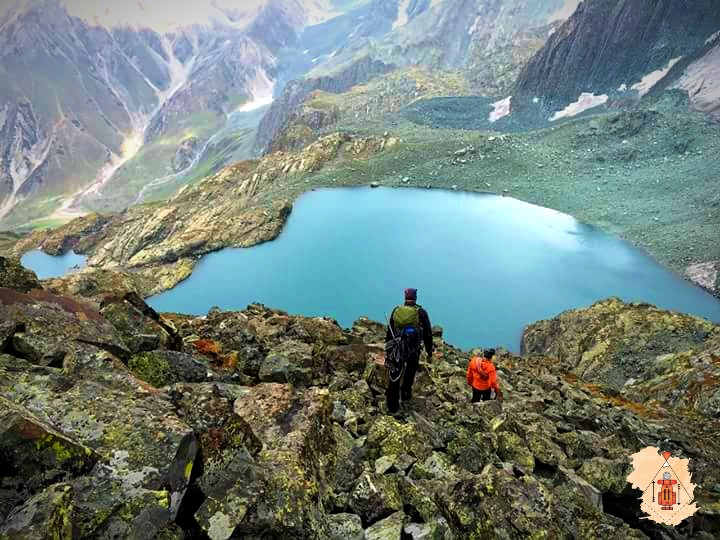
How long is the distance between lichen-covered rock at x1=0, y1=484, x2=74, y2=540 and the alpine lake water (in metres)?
28.5

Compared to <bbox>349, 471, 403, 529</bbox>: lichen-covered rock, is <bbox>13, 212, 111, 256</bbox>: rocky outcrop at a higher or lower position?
higher

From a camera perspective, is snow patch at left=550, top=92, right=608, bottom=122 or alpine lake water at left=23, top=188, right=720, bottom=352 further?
snow patch at left=550, top=92, right=608, bottom=122

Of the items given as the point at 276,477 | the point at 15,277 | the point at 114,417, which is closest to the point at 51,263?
the point at 15,277

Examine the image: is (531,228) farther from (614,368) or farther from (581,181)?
(614,368)

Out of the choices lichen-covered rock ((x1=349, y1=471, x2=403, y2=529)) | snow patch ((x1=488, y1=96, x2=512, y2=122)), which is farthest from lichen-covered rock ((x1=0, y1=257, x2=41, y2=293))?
snow patch ((x1=488, y1=96, x2=512, y2=122))

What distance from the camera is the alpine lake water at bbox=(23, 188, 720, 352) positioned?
114 ft

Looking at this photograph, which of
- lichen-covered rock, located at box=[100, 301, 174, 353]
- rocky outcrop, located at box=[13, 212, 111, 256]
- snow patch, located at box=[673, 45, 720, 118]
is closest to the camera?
lichen-covered rock, located at box=[100, 301, 174, 353]

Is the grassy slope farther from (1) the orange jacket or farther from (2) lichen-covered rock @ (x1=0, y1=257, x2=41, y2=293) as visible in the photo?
(2) lichen-covered rock @ (x1=0, y1=257, x2=41, y2=293)

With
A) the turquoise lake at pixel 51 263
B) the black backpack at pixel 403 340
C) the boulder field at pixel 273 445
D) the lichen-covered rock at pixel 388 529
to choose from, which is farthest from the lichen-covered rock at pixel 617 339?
the turquoise lake at pixel 51 263

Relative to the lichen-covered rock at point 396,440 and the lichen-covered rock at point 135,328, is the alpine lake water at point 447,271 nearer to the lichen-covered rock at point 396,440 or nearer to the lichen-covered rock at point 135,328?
the lichen-covered rock at point 135,328

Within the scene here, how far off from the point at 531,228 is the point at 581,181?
1830 centimetres

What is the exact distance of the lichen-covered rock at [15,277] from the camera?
36.4 feet

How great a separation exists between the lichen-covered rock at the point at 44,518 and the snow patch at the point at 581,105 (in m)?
122

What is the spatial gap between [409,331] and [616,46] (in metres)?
132
